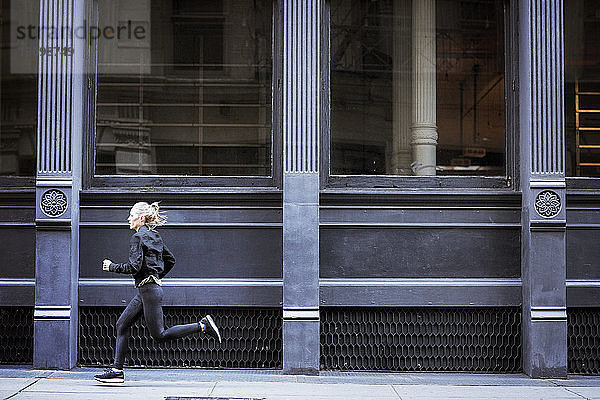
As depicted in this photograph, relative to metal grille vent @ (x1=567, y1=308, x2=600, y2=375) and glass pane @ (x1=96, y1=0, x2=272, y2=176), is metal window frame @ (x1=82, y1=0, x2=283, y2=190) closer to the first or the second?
glass pane @ (x1=96, y1=0, x2=272, y2=176)

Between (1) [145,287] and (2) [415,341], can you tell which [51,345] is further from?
(2) [415,341]

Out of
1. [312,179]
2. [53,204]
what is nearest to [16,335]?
[53,204]

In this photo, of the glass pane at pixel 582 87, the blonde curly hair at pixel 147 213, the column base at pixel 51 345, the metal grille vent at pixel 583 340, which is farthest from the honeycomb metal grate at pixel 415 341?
the column base at pixel 51 345

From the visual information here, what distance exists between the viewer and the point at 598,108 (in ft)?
34.0

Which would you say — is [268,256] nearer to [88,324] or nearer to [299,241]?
[299,241]

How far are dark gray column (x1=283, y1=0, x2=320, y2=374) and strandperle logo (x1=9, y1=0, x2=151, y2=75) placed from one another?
6.85 feet

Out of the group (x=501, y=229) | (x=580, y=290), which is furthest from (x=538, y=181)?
(x=580, y=290)

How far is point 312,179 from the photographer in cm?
949

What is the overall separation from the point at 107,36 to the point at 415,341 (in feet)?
19.0

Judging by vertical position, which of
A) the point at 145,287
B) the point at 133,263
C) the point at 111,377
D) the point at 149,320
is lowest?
the point at 111,377

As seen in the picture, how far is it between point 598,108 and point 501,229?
2.29 m

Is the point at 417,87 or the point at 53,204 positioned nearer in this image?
the point at 53,204

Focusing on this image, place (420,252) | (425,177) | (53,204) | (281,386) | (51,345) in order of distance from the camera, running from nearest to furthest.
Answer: (281,386), (51,345), (53,204), (420,252), (425,177)

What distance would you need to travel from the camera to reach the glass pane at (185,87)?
33.1 ft
